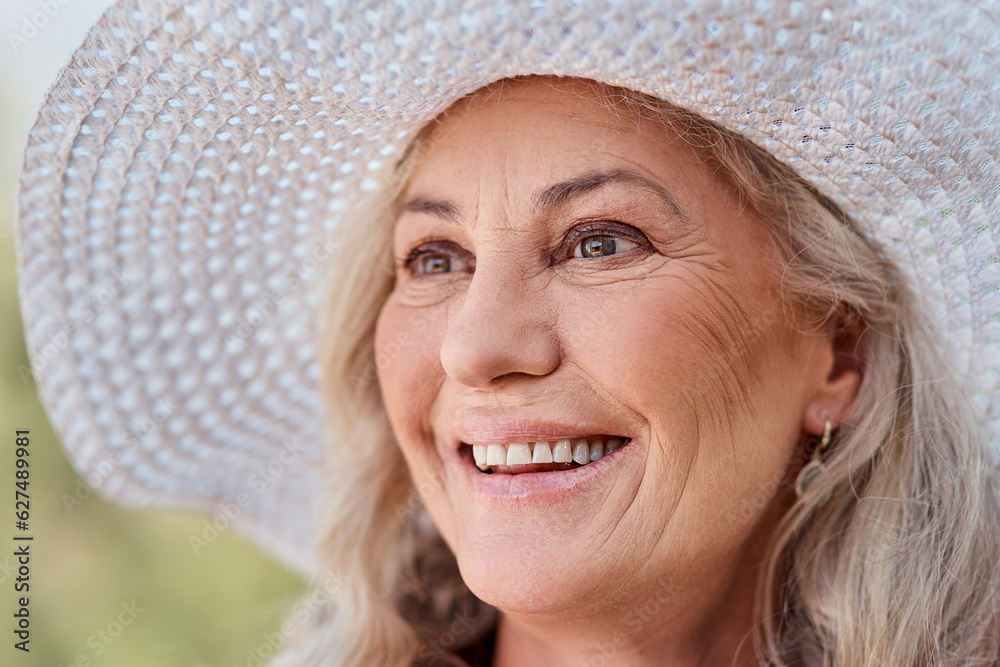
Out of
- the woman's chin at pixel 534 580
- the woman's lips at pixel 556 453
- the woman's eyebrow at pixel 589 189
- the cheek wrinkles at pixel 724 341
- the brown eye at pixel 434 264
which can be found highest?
the brown eye at pixel 434 264

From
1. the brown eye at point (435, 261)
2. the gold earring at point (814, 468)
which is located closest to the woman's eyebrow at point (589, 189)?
the brown eye at point (435, 261)

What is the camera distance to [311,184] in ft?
6.15

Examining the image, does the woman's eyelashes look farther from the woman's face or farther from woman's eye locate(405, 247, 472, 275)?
woman's eye locate(405, 247, 472, 275)

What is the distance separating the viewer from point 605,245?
5.12 ft

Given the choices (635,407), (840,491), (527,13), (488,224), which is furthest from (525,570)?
(527,13)

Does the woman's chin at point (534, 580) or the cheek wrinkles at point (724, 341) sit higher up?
the cheek wrinkles at point (724, 341)

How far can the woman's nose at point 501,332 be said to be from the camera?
4.86 ft

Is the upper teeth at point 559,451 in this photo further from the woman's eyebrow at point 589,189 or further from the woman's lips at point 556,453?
the woman's eyebrow at point 589,189

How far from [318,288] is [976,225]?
58.4 inches

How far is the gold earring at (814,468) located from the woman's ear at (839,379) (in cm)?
1

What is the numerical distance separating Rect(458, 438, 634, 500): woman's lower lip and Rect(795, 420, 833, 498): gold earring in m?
0.47

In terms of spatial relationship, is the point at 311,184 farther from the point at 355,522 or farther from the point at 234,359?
the point at 355,522

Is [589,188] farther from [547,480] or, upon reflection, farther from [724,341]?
[547,480]

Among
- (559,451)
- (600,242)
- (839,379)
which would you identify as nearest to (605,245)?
(600,242)
